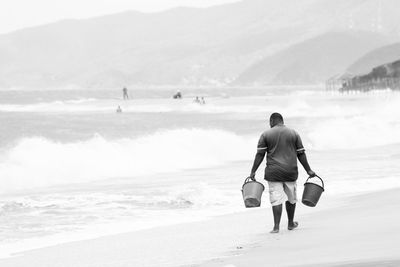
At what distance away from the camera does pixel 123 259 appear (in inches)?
372

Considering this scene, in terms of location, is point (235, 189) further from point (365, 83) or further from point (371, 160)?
point (365, 83)

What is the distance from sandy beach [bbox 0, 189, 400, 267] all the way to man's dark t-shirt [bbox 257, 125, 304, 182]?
65 centimetres

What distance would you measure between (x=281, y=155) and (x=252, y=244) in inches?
43.5

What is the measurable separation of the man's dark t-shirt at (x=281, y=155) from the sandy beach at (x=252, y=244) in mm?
651

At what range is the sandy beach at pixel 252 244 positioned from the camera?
8.20 meters

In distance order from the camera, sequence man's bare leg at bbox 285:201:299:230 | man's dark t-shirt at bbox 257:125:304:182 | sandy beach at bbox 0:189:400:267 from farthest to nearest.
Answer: man's bare leg at bbox 285:201:299:230 → man's dark t-shirt at bbox 257:125:304:182 → sandy beach at bbox 0:189:400:267

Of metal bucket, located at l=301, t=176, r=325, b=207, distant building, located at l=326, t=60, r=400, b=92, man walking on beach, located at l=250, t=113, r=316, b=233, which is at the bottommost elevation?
metal bucket, located at l=301, t=176, r=325, b=207

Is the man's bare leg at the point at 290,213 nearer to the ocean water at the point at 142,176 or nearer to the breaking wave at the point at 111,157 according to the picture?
the ocean water at the point at 142,176

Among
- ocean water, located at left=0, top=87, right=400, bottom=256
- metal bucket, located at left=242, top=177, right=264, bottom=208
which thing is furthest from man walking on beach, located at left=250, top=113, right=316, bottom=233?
ocean water, located at left=0, top=87, right=400, bottom=256

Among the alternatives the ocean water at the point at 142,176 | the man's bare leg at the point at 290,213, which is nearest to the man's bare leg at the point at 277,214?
the man's bare leg at the point at 290,213

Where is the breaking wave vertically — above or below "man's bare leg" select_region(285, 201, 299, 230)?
above

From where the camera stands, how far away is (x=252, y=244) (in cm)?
964

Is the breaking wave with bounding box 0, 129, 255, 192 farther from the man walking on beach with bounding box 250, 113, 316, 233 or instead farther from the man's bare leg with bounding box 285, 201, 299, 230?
the man walking on beach with bounding box 250, 113, 316, 233

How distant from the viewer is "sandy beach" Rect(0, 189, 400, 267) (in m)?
8.20
